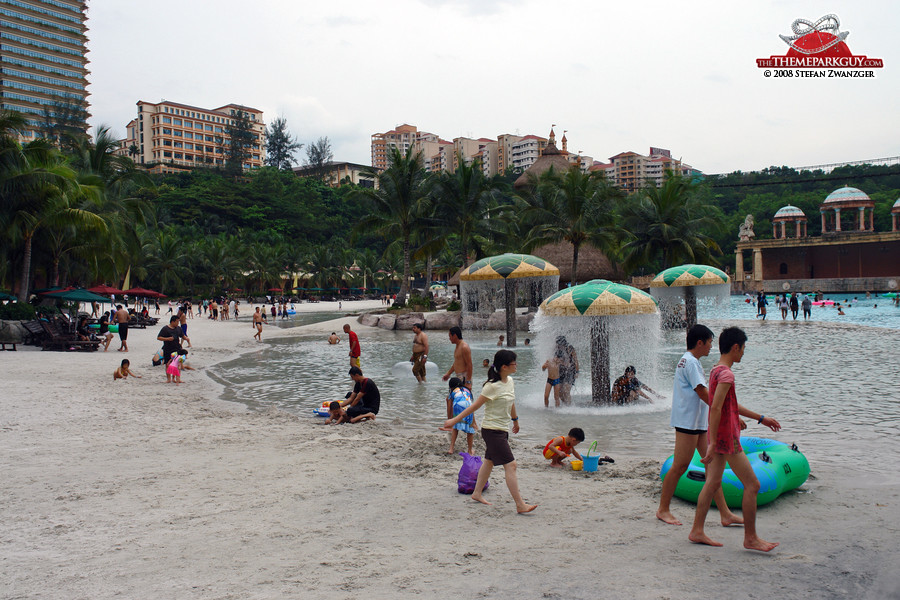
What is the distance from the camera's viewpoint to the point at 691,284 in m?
19.0

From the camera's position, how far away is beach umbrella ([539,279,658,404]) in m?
10.0

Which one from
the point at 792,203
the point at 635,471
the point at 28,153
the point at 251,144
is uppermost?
the point at 251,144

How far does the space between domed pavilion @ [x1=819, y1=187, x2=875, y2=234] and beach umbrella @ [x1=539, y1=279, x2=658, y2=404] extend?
67735mm

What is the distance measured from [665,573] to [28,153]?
25.9m

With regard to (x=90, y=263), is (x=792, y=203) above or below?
above

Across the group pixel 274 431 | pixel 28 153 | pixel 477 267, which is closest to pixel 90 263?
pixel 28 153

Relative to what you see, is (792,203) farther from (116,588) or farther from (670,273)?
(116,588)

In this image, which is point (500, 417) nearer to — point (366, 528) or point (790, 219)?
point (366, 528)

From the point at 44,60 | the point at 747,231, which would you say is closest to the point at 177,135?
the point at 44,60

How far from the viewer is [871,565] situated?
165 inches

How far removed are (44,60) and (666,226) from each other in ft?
351

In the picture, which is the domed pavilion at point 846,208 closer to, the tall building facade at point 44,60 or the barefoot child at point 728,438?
the barefoot child at point 728,438

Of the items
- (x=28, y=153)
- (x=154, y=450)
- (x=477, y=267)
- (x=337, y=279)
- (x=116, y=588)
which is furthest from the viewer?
(x=337, y=279)

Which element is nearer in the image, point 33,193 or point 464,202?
point 33,193
